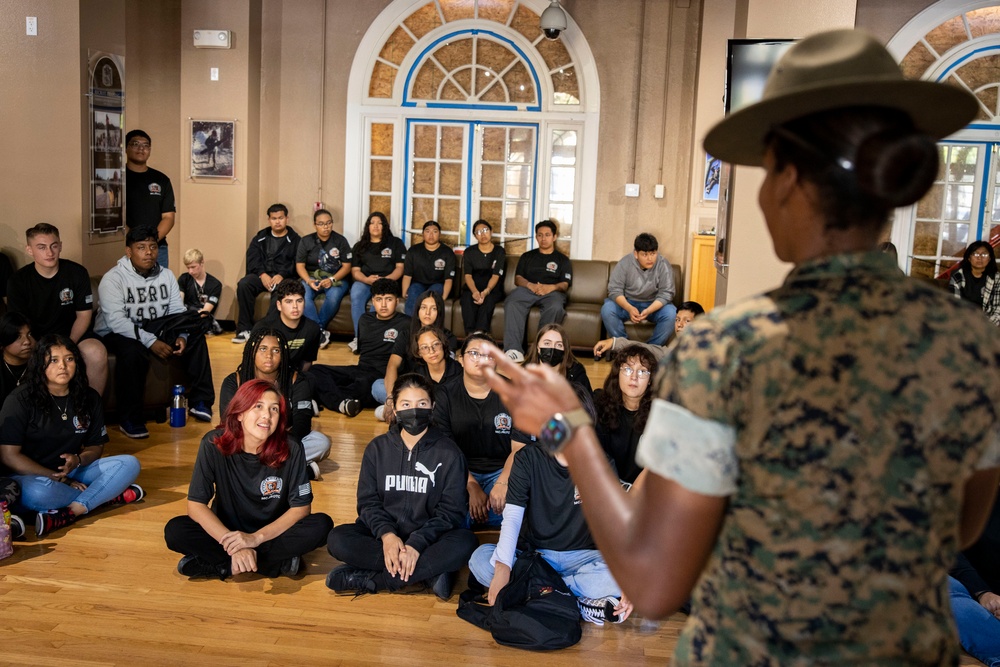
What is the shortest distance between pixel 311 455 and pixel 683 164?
18.6 feet

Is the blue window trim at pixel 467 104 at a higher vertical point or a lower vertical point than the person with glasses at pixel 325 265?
higher

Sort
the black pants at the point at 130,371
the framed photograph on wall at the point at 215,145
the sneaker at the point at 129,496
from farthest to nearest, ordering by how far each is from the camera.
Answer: the framed photograph on wall at the point at 215,145
the black pants at the point at 130,371
the sneaker at the point at 129,496

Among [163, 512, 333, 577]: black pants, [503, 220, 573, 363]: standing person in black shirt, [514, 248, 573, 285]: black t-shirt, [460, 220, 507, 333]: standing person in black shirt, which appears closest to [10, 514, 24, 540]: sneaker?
[163, 512, 333, 577]: black pants

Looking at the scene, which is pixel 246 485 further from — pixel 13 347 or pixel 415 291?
pixel 415 291

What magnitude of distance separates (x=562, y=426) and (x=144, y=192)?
7.23 m

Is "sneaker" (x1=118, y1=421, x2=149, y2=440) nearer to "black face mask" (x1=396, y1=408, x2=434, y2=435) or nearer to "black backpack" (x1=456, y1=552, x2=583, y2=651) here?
"black face mask" (x1=396, y1=408, x2=434, y2=435)

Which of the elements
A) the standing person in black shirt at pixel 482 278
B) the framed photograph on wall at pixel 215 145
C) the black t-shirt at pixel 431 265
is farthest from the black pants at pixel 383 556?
the framed photograph on wall at pixel 215 145

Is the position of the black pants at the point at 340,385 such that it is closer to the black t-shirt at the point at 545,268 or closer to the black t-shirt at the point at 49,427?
the black t-shirt at the point at 49,427

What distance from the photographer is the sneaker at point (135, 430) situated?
226 inches

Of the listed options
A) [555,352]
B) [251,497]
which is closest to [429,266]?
[555,352]

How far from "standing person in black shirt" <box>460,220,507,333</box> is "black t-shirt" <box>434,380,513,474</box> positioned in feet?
13.6

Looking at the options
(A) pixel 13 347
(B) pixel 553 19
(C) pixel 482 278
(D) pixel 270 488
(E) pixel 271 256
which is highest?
(B) pixel 553 19

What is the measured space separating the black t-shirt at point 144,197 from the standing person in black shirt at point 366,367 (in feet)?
7.28

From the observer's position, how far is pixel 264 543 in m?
3.82
